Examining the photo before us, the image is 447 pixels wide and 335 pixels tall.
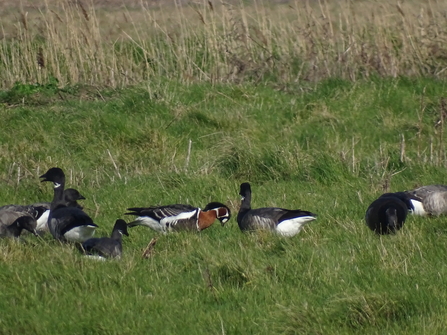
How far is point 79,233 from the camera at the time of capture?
292 inches

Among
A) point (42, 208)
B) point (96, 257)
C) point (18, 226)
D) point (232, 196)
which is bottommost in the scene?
point (232, 196)

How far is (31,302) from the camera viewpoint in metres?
5.64

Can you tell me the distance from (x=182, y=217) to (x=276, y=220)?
0.95 meters

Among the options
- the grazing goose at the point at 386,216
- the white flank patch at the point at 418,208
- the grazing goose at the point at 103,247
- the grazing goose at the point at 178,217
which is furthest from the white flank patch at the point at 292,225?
the grazing goose at the point at 103,247

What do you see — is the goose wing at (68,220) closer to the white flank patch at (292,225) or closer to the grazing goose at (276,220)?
the grazing goose at (276,220)

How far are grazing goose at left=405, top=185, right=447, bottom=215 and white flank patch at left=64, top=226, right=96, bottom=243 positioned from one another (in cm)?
302

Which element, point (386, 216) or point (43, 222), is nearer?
point (386, 216)

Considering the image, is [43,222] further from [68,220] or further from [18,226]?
[68,220]

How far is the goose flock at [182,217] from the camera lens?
7.08 metres

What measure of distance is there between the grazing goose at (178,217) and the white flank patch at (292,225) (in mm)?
770

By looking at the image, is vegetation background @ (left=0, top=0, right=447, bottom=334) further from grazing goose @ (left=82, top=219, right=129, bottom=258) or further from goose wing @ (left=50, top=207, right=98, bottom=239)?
goose wing @ (left=50, top=207, right=98, bottom=239)

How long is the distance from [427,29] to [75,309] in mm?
9746

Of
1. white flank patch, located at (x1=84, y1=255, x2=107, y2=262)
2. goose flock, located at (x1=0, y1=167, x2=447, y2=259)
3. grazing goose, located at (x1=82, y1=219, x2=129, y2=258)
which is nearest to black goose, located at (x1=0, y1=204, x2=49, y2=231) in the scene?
goose flock, located at (x1=0, y1=167, x2=447, y2=259)

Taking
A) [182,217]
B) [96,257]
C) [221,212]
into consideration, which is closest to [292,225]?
[221,212]
